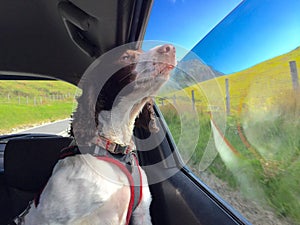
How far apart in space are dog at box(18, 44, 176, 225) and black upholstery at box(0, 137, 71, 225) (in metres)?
0.37

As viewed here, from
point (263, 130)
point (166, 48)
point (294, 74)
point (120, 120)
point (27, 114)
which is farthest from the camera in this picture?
point (27, 114)

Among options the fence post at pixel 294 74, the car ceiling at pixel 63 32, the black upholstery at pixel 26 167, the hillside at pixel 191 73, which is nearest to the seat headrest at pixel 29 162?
the black upholstery at pixel 26 167

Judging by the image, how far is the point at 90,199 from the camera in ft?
4.97

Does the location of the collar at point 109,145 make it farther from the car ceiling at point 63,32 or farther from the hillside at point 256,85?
the car ceiling at point 63,32

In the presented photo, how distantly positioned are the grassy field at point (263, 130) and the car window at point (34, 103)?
120cm

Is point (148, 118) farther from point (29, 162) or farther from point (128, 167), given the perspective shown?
point (29, 162)

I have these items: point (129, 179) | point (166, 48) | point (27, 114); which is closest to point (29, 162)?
point (129, 179)

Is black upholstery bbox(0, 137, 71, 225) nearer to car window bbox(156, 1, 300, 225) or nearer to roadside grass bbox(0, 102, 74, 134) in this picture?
roadside grass bbox(0, 102, 74, 134)

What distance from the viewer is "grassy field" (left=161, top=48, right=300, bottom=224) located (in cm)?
100

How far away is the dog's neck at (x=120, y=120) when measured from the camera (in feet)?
5.55

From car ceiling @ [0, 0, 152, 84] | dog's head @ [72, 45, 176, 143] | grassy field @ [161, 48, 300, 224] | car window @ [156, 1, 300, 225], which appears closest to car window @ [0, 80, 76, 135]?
car ceiling @ [0, 0, 152, 84]

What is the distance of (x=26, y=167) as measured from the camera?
79.1 inches

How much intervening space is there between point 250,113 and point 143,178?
2.87ft

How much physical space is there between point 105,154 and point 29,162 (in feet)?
2.25
